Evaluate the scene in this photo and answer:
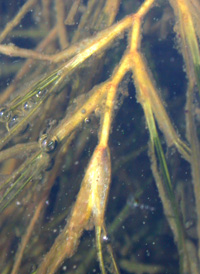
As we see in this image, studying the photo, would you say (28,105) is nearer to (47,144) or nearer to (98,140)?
(47,144)

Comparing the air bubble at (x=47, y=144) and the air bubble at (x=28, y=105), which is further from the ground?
the air bubble at (x=28, y=105)

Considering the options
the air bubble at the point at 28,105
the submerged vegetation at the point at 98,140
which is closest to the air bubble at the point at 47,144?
the submerged vegetation at the point at 98,140

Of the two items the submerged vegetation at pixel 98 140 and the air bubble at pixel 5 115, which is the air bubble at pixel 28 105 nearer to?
the submerged vegetation at pixel 98 140

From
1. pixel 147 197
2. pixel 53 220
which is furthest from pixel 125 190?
pixel 53 220

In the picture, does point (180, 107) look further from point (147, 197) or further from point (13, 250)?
point (13, 250)

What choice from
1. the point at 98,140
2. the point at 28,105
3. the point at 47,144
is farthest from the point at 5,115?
the point at 98,140

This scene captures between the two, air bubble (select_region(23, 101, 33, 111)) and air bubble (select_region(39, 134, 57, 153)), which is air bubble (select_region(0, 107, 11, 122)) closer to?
air bubble (select_region(23, 101, 33, 111))

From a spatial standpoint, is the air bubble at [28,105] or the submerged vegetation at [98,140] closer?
the submerged vegetation at [98,140]

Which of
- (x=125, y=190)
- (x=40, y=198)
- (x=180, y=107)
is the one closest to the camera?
(x=40, y=198)
